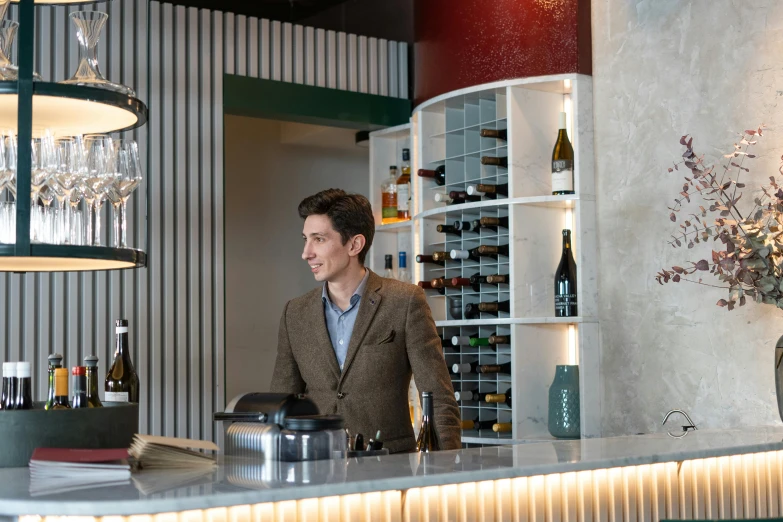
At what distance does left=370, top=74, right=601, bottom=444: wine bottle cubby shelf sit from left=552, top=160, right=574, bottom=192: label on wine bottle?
0.9 inches

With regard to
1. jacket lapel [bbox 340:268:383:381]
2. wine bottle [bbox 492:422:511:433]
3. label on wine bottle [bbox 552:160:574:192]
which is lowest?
wine bottle [bbox 492:422:511:433]

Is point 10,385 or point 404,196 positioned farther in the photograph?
point 404,196

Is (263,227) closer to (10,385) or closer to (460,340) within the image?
(460,340)

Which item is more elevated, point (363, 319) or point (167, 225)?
point (167, 225)

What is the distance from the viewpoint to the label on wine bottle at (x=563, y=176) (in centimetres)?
411

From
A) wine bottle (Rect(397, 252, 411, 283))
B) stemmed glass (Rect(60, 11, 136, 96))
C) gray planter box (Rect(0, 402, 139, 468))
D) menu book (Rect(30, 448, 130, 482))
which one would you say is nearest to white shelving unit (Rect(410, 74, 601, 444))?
wine bottle (Rect(397, 252, 411, 283))

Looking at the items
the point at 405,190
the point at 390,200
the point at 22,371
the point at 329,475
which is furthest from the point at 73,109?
the point at 390,200

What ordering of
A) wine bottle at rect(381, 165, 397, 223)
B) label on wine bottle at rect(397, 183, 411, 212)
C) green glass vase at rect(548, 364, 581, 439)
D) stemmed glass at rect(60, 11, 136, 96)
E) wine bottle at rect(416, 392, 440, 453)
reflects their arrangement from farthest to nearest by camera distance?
wine bottle at rect(381, 165, 397, 223) < label on wine bottle at rect(397, 183, 411, 212) < green glass vase at rect(548, 364, 581, 439) < wine bottle at rect(416, 392, 440, 453) < stemmed glass at rect(60, 11, 136, 96)

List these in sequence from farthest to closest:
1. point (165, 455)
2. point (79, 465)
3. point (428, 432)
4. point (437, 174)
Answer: point (437, 174), point (428, 432), point (165, 455), point (79, 465)

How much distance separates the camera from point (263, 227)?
6.48 m

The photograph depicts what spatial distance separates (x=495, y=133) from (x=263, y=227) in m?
2.59

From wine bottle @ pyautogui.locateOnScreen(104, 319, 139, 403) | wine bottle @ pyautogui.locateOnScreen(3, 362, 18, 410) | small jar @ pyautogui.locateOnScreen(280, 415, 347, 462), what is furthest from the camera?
wine bottle @ pyautogui.locateOnScreen(104, 319, 139, 403)

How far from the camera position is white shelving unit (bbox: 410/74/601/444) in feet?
13.4

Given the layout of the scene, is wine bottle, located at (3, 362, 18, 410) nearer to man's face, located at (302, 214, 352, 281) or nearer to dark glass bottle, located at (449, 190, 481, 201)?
man's face, located at (302, 214, 352, 281)
